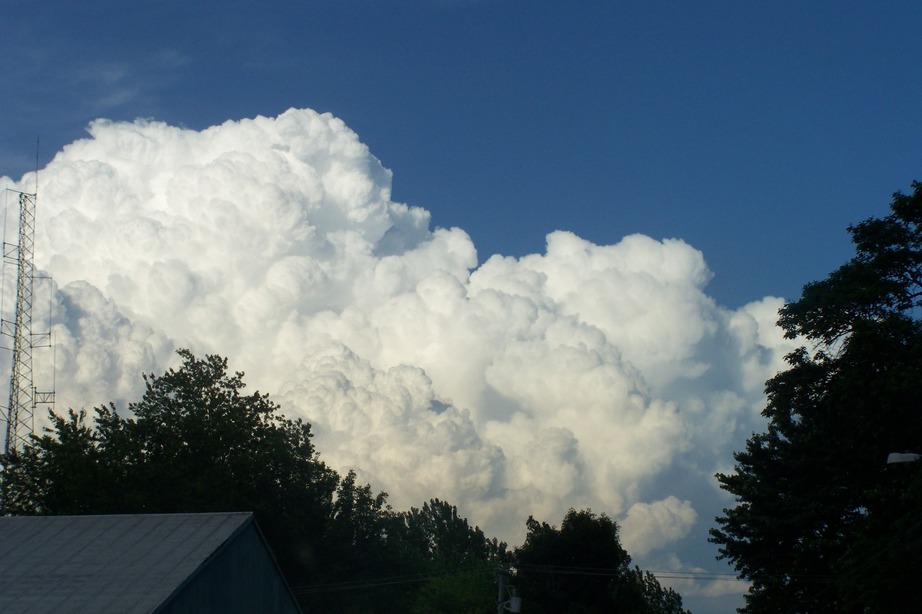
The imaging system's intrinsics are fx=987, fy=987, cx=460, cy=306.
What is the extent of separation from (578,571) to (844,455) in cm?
3753

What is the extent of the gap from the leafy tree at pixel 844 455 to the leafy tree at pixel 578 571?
94.9 feet

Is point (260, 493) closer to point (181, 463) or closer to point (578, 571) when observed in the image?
point (181, 463)

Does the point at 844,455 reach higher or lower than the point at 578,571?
lower

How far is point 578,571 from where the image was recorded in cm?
7512

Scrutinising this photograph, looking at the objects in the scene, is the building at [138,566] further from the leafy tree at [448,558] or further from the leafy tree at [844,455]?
the leafy tree at [448,558]

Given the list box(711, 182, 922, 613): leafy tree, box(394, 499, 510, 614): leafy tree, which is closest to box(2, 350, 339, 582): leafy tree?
box(394, 499, 510, 614): leafy tree

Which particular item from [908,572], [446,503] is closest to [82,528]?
[908,572]

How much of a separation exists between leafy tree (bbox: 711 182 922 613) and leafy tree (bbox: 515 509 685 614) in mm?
28933

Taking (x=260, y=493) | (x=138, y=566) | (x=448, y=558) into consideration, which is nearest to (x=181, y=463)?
(x=260, y=493)

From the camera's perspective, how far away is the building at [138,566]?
3147cm

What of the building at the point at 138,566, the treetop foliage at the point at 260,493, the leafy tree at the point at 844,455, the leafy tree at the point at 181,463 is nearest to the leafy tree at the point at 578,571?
the treetop foliage at the point at 260,493

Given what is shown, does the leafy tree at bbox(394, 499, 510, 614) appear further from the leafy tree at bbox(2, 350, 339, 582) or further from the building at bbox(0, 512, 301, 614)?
the building at bbox(0, 512, 301, 614)

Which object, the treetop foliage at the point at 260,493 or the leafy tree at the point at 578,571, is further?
the leafy tree at the point at 578,571

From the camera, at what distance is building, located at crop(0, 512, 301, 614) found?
1239 inches
